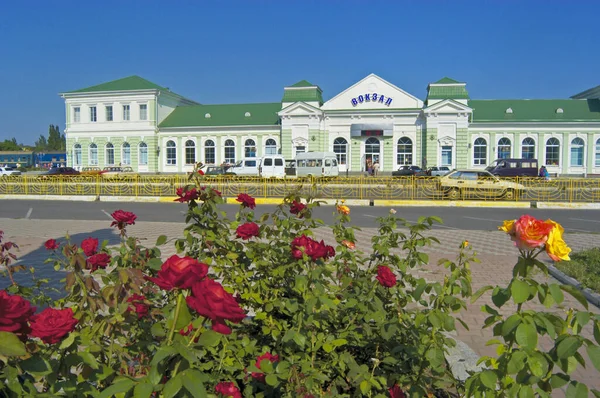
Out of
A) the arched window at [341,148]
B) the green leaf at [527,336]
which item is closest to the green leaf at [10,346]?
the green leaf at [527,336]

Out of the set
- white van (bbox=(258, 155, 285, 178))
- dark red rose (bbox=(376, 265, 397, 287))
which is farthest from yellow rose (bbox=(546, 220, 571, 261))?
white van (bbox=(258, 155, 285, 178))

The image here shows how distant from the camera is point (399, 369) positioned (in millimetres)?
2494

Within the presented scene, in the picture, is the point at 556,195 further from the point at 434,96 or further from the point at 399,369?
the point at 434,96

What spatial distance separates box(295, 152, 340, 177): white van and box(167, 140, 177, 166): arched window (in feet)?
57.5

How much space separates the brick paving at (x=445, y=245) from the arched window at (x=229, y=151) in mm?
33931

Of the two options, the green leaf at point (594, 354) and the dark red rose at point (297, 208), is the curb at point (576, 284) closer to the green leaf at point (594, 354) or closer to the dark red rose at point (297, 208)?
the dark red rose at point (297, 208)

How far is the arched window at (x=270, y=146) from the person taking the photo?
45781mm

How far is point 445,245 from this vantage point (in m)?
9.45

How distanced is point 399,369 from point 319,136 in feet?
139

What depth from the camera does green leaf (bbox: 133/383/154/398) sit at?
133cm

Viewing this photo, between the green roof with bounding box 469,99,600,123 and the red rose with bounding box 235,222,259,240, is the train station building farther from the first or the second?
the red rose with bounding box 235,222,259,240

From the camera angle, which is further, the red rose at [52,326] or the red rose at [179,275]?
the red rose at [52,326]

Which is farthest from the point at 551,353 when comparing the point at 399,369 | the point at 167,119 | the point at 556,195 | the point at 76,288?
the point at 167,119

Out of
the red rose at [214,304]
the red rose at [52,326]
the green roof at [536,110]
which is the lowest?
the red rose at [52,326]
